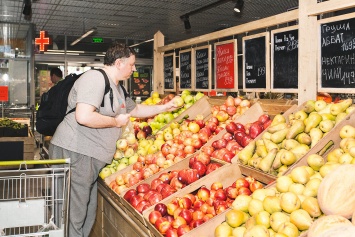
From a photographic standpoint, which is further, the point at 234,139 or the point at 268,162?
the point at 234,139

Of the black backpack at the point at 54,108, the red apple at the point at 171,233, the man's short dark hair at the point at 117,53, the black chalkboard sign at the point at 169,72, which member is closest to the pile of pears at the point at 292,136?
the red apple at the point at 171,233

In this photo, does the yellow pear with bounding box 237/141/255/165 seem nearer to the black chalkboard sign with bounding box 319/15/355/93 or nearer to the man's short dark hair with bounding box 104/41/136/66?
the black chalkboard sign with bounding box 319/15/355/93

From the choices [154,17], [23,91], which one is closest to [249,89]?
[154,17]

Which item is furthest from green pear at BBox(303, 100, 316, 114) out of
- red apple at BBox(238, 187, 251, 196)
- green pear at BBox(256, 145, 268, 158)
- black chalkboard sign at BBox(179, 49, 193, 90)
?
black chalkboard sign at BBox(179, 49, 193, 90)

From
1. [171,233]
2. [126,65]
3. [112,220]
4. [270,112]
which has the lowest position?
[112,220]

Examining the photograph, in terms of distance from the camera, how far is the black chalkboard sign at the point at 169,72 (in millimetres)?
5453

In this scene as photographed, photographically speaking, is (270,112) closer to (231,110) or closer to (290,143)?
(231,110)

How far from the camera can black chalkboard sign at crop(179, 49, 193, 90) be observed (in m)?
5.04

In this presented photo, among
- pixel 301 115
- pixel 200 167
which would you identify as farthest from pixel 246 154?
pixel 301 115

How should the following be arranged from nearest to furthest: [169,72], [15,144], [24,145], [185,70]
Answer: [185,70], [169,72], [15,144], [24,145]

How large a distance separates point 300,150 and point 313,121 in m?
0.28

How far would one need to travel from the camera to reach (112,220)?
10.9 ft

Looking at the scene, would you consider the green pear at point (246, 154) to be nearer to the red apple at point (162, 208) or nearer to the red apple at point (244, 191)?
the red apple at point (244, 191)

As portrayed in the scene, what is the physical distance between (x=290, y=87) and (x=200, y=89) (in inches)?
65.7
